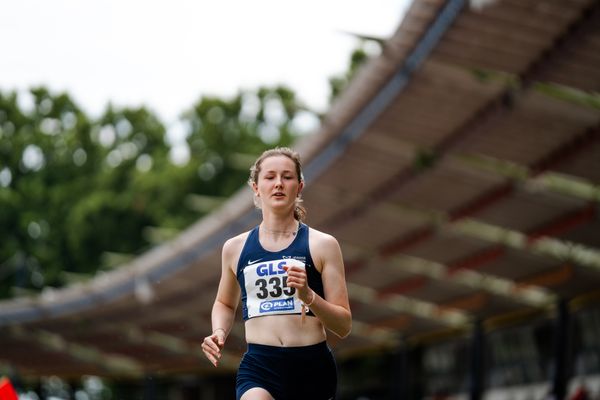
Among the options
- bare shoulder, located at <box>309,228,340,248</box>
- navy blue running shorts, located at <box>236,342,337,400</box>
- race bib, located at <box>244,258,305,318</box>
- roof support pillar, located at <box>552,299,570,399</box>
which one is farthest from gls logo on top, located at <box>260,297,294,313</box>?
roof support pillar, located at <box>552,299,570,399</box>

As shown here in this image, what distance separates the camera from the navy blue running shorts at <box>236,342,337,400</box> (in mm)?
5570

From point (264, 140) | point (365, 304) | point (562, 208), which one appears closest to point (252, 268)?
point (562, 208)

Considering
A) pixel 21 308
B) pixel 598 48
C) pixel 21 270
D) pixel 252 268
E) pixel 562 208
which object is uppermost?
pixel 21 270

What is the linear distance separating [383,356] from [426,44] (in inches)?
1159

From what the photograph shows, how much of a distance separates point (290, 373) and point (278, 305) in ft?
0.98

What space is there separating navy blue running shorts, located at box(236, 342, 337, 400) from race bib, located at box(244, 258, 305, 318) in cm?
17

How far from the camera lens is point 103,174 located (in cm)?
6344

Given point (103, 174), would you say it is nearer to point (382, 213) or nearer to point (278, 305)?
point (382, 213)

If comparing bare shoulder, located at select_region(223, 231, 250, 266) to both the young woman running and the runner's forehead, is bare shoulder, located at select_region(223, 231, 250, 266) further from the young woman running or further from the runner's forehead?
the runner's forehead

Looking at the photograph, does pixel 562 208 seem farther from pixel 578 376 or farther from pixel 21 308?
pixel 21 308

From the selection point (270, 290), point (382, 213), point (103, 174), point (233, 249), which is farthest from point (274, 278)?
point (103, 174)

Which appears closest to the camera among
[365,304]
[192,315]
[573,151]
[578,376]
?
[573,151]

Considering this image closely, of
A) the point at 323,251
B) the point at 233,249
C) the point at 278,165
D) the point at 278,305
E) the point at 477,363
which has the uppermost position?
the point at 477,363

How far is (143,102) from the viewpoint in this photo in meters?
67.6
